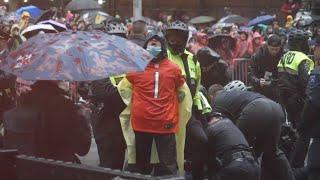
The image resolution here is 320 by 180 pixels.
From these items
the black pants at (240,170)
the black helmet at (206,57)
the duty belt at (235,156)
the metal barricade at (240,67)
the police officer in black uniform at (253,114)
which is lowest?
the metal barricade at (240,67)

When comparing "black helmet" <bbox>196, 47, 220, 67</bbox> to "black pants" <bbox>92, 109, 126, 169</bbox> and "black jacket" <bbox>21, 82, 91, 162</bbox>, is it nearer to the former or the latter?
"black pants" <bbox>92, 109, 126, 169</bbox>

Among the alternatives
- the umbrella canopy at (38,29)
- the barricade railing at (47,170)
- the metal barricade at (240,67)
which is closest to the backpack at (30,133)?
the barricade railing at (47,170)

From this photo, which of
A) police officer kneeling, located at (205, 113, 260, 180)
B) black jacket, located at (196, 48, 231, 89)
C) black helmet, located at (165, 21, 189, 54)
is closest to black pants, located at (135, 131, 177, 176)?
police officer kneeling, located at (205, 113, 260, 180)

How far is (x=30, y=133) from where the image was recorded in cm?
628

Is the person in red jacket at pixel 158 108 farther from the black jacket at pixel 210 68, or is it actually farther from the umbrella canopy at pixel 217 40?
the umbrella canopy at pixel 217 40

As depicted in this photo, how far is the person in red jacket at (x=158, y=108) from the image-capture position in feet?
23.2

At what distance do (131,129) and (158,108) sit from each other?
393 mm

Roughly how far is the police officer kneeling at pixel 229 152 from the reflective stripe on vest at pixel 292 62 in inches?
133

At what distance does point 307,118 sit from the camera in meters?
7.01

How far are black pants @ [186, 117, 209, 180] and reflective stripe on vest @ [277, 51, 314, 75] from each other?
9.43 feet

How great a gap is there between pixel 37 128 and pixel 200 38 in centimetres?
996

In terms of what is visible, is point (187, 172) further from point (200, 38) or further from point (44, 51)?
point (200, 38)

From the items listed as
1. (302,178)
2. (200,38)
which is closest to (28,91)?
(302,178)

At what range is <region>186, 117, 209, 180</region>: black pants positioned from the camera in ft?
Answer: 23.7
